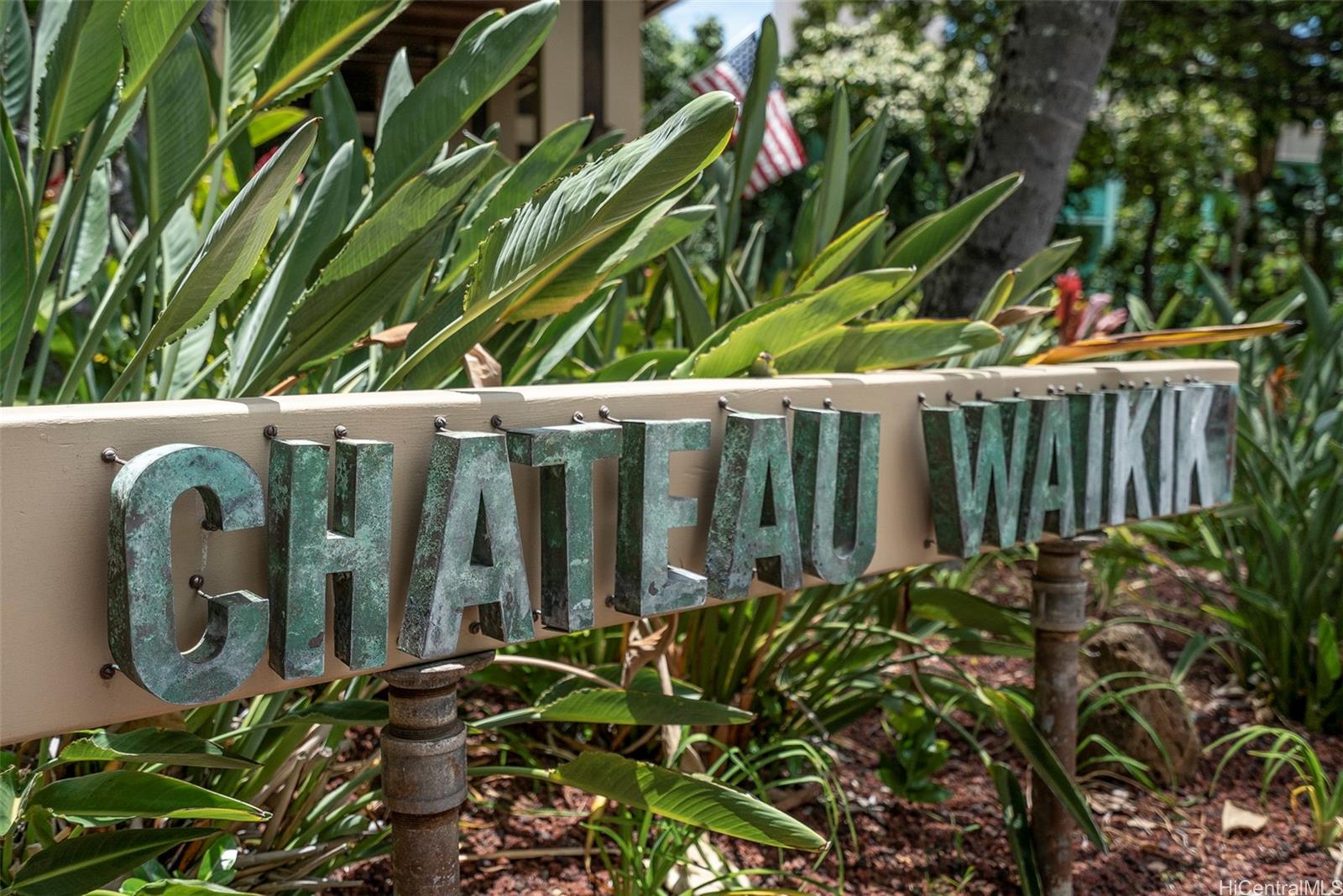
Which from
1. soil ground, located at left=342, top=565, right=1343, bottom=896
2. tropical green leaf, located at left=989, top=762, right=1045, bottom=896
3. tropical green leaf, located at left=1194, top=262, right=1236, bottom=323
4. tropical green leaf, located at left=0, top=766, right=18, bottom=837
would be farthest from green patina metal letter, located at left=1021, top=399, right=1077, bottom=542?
tropical green leaf, located at left=1194, top=262, right=1236, bottom=323

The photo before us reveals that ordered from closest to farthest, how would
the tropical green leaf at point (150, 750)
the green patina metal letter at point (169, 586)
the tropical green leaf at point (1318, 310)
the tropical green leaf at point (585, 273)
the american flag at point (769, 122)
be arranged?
the green patina metal letter at point (169, 586), the tropical green leaf at point (150, 750), the tropical green leaf at point (585, 273), the tropical green leaf at point (1318, 310), the american flag at point (769, 122)

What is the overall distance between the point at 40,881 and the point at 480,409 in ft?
1.57

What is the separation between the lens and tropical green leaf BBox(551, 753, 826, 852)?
925 millimetres

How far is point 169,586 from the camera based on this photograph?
0.67m

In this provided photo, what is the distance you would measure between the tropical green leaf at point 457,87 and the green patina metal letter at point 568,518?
0.34 meters

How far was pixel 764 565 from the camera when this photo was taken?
1019 millimetres

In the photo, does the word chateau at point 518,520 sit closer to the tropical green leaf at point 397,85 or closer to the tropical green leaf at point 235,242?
the tropical green leaf at point 235,242

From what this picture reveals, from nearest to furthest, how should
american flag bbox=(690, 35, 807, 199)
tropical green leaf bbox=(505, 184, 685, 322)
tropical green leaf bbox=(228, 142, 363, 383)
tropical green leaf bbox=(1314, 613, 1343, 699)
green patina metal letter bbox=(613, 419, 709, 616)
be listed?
1. green patina metal letter bbox=(613, 419, 709, 616)
2. tropical green leaf bbox=(505, 184, 685, 322)
3. tropical green leaf bbox=(228, 142, 363, 383)
4. tropical green leaf bbox=(1314, 613, 1343, 699)
5. american flag bbox=(690, 35, 807, 199)

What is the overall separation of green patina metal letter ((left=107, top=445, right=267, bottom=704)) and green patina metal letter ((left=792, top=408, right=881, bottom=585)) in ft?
1.70

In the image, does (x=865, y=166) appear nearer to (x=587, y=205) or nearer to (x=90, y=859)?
(x=587, y=205)

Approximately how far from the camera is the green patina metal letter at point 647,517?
2.93 feet

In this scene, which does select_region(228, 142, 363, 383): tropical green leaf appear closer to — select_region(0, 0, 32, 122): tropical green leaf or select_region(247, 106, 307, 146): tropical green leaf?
select_region(0, 0, 32, 122): tropical green leaf

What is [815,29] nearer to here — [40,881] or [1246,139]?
[1246,139]

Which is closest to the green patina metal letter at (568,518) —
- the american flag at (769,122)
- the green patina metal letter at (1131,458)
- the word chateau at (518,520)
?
the word chateau at (518,520)
